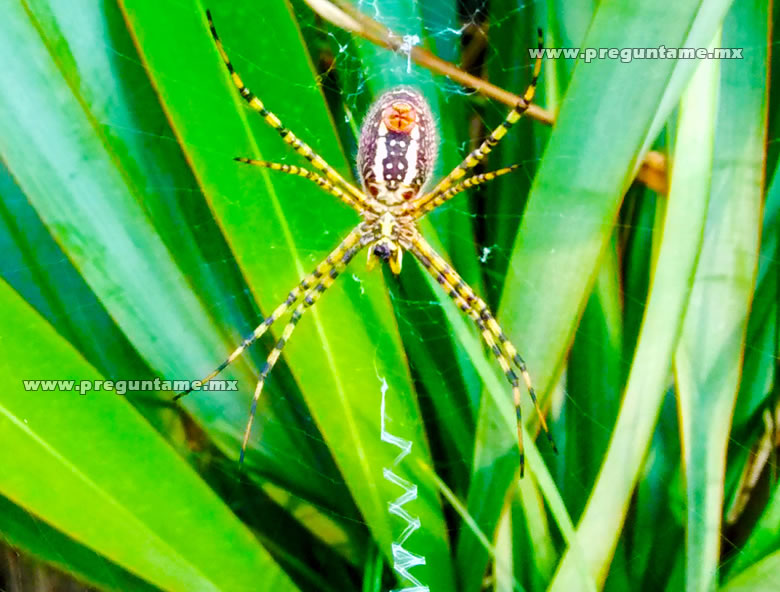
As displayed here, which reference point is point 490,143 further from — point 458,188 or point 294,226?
point 294,226

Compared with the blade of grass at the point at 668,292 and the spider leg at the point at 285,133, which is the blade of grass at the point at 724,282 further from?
the spider leg at the point at 285,133

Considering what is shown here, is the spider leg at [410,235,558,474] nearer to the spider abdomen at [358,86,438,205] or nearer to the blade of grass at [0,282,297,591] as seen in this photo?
the spider abdomen at [358,86,438,205]

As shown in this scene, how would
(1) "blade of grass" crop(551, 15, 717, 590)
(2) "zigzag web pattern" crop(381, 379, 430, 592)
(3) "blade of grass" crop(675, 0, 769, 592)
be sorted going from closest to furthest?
(1) "blade of grass" crop(551, 15, 717, 590)
(3) "blade of grass" crop(675, 0, 769, 592)
(2) "zigzag web pattern" crop(381, 379, 430, 592)

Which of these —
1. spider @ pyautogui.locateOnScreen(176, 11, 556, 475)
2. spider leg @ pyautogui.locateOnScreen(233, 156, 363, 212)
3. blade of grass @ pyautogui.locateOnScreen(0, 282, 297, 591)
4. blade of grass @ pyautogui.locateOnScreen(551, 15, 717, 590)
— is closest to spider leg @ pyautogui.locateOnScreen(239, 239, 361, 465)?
spider @ pyautogui.locateOnScreen(176, 11, 556, 475)

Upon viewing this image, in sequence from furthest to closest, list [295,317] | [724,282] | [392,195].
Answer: [392,195]
[295,317]
[724,282]

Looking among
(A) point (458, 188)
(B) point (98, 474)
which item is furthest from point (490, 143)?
(B) point (98, 474)

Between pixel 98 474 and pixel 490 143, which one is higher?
pixel 490 143

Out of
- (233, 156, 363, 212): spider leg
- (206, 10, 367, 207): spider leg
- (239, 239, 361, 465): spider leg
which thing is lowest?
(239, 239, 361, 465): spider leg
